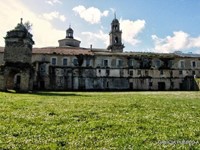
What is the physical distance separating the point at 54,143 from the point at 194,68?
6809 cm

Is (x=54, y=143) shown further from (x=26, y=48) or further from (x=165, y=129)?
(x=26, y=48)

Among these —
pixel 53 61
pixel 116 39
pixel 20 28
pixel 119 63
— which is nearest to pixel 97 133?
pixel 20 28

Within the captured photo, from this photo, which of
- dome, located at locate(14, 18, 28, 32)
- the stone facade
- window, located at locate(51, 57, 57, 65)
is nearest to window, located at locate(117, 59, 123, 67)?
the stone facade

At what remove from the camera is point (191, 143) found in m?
8.16

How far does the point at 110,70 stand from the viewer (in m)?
66.1

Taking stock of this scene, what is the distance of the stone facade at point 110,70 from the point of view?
206 ft

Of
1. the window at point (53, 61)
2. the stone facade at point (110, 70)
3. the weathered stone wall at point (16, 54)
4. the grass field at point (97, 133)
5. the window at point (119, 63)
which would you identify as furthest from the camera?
the window at point (119, 63)

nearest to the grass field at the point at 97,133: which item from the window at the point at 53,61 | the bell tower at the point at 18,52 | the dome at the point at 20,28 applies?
the bell tower at the point at 18,52

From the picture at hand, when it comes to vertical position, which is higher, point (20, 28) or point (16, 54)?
point (20, 28)

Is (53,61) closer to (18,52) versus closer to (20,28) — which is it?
(20,28)

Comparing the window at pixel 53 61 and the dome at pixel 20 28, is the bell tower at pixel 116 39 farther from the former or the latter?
the dome at pixel 20 28

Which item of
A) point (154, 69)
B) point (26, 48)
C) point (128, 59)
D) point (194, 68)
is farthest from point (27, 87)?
point (194, 68)

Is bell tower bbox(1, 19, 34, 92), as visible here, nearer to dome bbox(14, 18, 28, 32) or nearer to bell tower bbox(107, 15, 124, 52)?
dome bbox(14, 18, 28, 32)

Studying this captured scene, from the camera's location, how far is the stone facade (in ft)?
206
